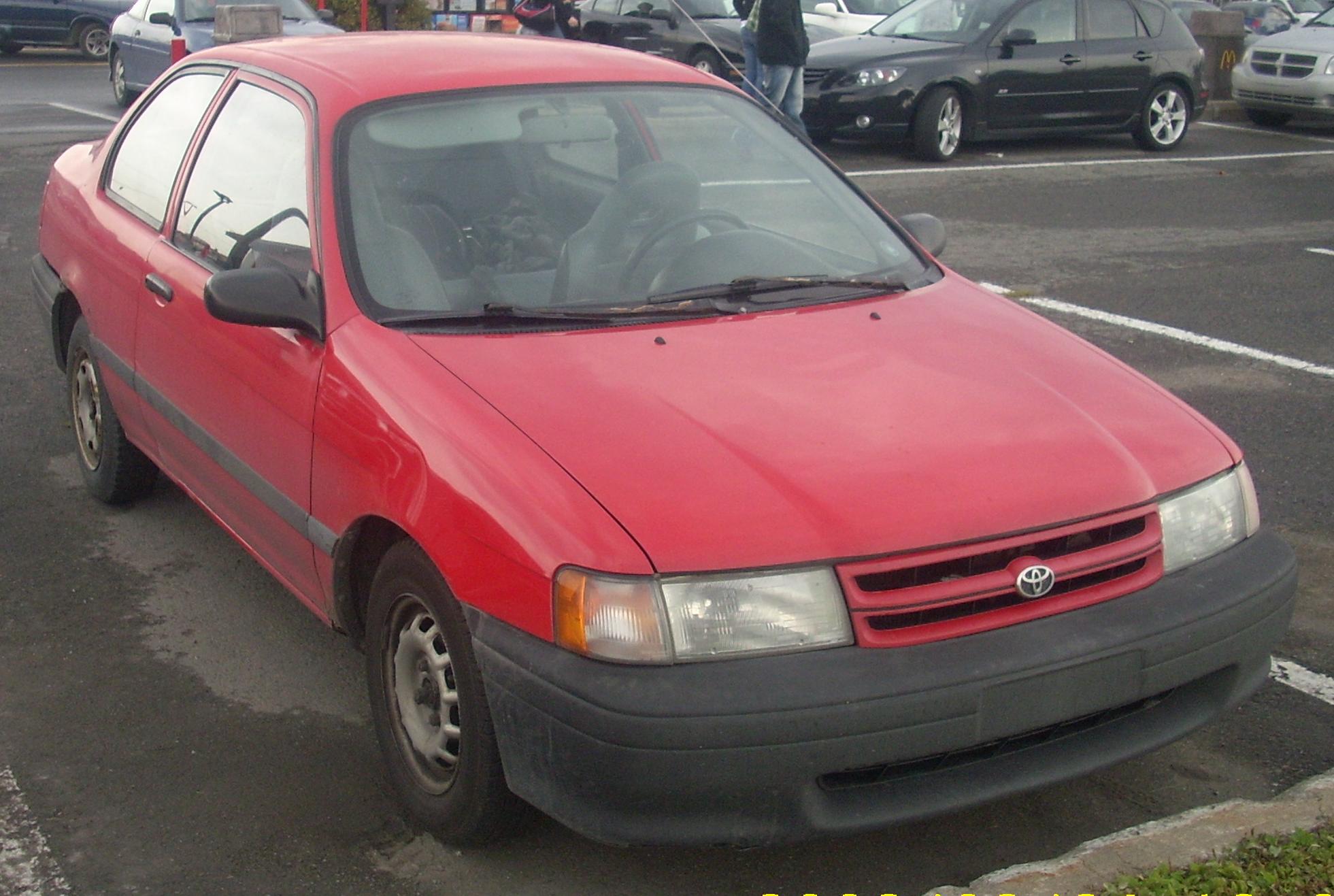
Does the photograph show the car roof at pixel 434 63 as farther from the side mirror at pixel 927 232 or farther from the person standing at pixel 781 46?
the person standing at pixel 781 46

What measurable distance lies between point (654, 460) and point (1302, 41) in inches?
622

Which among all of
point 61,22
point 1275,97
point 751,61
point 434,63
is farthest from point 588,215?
point 61,22

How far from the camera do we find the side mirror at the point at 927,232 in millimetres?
4629

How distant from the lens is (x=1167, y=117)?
600 inches

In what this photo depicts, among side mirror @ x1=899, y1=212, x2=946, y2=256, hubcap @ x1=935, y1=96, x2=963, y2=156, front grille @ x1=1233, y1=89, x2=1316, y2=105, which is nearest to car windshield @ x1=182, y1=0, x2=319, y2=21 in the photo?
hubcap @ x1=935, y1=96, x2=963, y2=156

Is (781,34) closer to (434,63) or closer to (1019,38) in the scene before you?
(1019,38)

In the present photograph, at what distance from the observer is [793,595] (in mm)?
2855

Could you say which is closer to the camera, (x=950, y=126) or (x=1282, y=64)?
(x=950, y=126)

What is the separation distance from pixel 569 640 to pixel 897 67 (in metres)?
11.8

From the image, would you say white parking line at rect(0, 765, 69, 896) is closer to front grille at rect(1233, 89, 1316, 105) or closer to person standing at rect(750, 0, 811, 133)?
person standing at rect(750, 0, 811, 133)

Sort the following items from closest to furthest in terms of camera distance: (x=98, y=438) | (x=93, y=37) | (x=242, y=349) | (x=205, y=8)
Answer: (x=242, y=349), (x=98, y=438), (x=205, y=8), (x=93, y=37)

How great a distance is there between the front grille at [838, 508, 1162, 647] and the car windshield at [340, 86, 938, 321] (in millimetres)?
1088

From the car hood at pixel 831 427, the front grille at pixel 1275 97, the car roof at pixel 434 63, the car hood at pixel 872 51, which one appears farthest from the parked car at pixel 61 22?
the car hood at pixel 831 427

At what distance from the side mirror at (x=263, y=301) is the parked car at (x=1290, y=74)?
15200 millimetres
